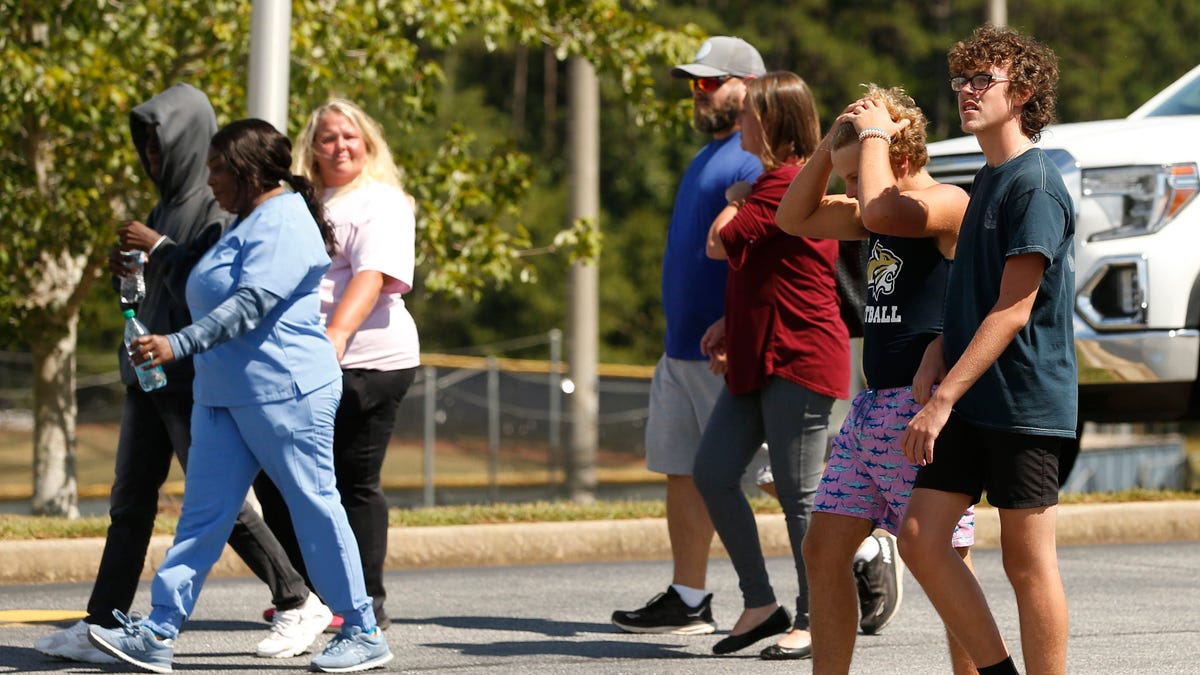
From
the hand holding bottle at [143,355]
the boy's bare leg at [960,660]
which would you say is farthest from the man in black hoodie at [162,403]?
the boy's bare leg at [960,660]

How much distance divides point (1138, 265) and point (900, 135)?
374cm

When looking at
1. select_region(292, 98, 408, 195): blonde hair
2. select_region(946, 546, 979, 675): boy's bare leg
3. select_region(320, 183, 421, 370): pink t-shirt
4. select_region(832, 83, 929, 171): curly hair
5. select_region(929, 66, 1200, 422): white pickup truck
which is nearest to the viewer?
select_region(946, 546, 979, 675): boy's bare leg

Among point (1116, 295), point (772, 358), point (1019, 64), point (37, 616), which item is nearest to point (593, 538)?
point (1116, 295)

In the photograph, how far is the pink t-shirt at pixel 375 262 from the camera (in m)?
5.93

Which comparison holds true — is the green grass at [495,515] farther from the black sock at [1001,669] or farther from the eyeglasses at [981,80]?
the eyeglasses at [981,80]

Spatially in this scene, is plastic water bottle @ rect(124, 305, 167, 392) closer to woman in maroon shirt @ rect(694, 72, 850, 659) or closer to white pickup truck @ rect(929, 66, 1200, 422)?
woman in maroon shirt @ rect(694, 72, 850, 659)

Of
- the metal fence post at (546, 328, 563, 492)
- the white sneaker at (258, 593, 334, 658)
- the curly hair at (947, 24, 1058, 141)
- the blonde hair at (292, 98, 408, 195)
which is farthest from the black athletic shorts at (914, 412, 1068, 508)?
the metal fence post at (546, 328, 563, 492)

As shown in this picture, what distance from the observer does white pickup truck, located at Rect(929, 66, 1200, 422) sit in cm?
775

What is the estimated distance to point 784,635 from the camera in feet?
19.9

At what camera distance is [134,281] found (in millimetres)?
5523

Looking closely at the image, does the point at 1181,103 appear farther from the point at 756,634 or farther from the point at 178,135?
the point at 178,135

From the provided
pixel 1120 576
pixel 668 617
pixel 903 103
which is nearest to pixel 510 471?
pixel 1120 576

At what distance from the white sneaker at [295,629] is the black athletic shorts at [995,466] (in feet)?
7.97

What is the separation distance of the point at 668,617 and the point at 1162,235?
3055 millimetres
